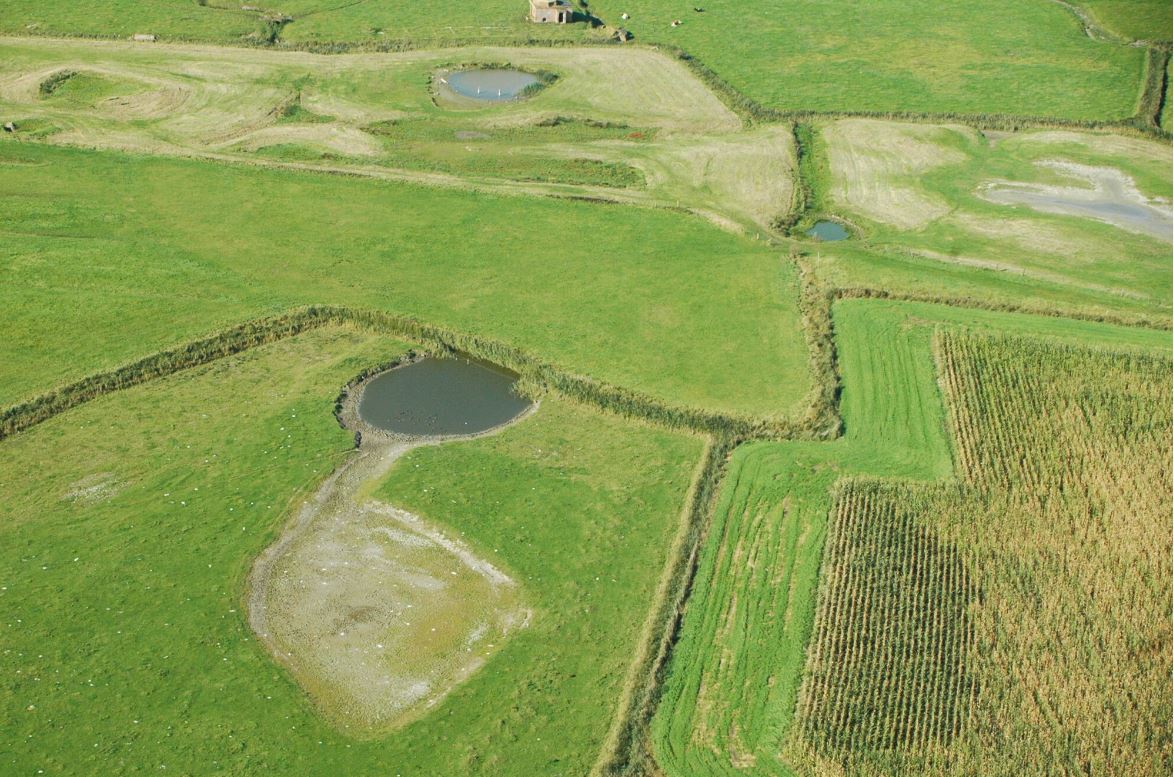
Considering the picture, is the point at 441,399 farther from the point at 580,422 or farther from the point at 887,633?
the point at 887,633

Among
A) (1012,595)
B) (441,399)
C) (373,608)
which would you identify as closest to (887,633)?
(1012,595)

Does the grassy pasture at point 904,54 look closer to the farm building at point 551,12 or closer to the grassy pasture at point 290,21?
the farm building at point 551,12

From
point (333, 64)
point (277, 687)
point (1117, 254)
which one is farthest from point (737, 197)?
point (277, 687)

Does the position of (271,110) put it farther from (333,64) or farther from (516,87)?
(516,87)

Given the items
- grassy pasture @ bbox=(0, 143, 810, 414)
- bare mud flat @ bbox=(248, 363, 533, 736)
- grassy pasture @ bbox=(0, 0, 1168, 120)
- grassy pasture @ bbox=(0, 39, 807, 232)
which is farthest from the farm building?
bare mud flat @ bbox=(248, 363, 533, 736)

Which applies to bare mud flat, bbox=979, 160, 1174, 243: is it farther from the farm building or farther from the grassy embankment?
the farm building
